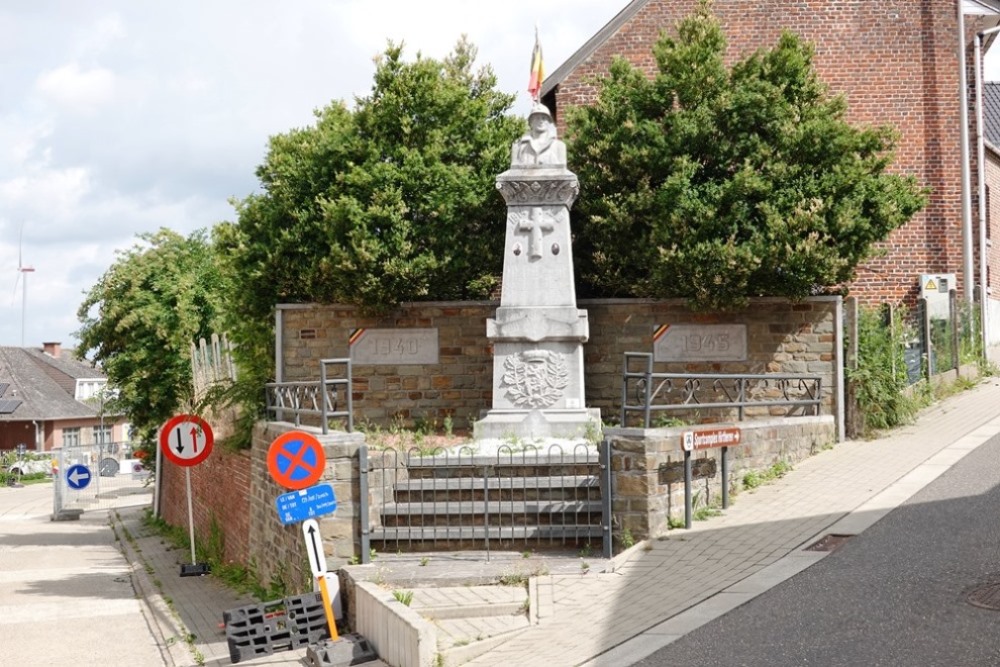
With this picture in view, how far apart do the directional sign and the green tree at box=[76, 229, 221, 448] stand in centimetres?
2029

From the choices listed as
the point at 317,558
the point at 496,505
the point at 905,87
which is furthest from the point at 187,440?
the point at 905,87

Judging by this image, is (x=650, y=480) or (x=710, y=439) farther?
(x=710, y=439)

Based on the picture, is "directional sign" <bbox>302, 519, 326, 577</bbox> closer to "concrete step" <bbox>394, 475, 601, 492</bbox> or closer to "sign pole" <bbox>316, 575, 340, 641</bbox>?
"sign pole" <bbox>316, 575, 340, 641</bbox>

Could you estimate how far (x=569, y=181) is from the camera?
15.7 metres

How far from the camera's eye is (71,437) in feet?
213

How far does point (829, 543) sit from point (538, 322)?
619 cm

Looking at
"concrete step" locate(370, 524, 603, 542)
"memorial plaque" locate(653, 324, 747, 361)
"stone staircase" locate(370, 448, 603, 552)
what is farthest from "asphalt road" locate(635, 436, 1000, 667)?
"memorial plaque" locate(653, 324, 747, 361)

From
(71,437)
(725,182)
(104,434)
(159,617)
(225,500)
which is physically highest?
(725,182)

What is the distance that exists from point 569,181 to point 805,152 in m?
3.81

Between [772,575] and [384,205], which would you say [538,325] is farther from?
[772,575]

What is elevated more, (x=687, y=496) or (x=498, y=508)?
(x=687, y=496)

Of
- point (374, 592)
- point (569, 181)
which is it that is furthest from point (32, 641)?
point (569, 181)

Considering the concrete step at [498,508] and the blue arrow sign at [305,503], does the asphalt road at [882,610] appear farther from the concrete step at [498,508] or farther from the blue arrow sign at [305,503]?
the blue arrow sign at [305,503]

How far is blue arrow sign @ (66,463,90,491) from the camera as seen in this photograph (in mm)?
26062
